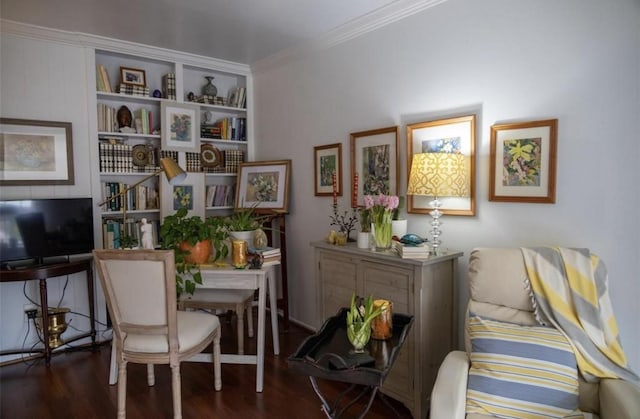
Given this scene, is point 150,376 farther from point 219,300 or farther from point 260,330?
point 260,330

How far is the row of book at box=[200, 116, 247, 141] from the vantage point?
163 inches

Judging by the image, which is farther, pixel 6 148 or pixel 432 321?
→ pixel 6 148

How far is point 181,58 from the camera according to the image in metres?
3.85

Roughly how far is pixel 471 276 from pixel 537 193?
2.05 feet

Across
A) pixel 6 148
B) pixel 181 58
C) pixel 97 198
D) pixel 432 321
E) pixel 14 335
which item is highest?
pixel 181 58

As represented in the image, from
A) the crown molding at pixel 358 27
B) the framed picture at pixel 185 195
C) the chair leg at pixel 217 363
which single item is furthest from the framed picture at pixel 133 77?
the chair leg at pixel 217 363

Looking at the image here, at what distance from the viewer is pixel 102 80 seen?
3.51m

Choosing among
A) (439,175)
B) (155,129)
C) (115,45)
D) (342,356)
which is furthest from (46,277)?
(439,175)

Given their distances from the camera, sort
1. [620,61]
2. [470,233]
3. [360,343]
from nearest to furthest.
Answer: [360,343]
[620,61]
[470,233]

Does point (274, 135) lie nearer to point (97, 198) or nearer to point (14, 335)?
point (97, 198)

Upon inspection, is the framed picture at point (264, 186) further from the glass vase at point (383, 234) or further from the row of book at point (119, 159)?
the glass vase at point (383, 234)

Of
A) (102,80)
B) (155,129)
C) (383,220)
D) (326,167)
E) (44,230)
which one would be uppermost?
(102,80)

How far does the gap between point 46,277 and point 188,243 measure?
1.25 meters

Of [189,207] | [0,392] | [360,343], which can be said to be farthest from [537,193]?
[0,392]
